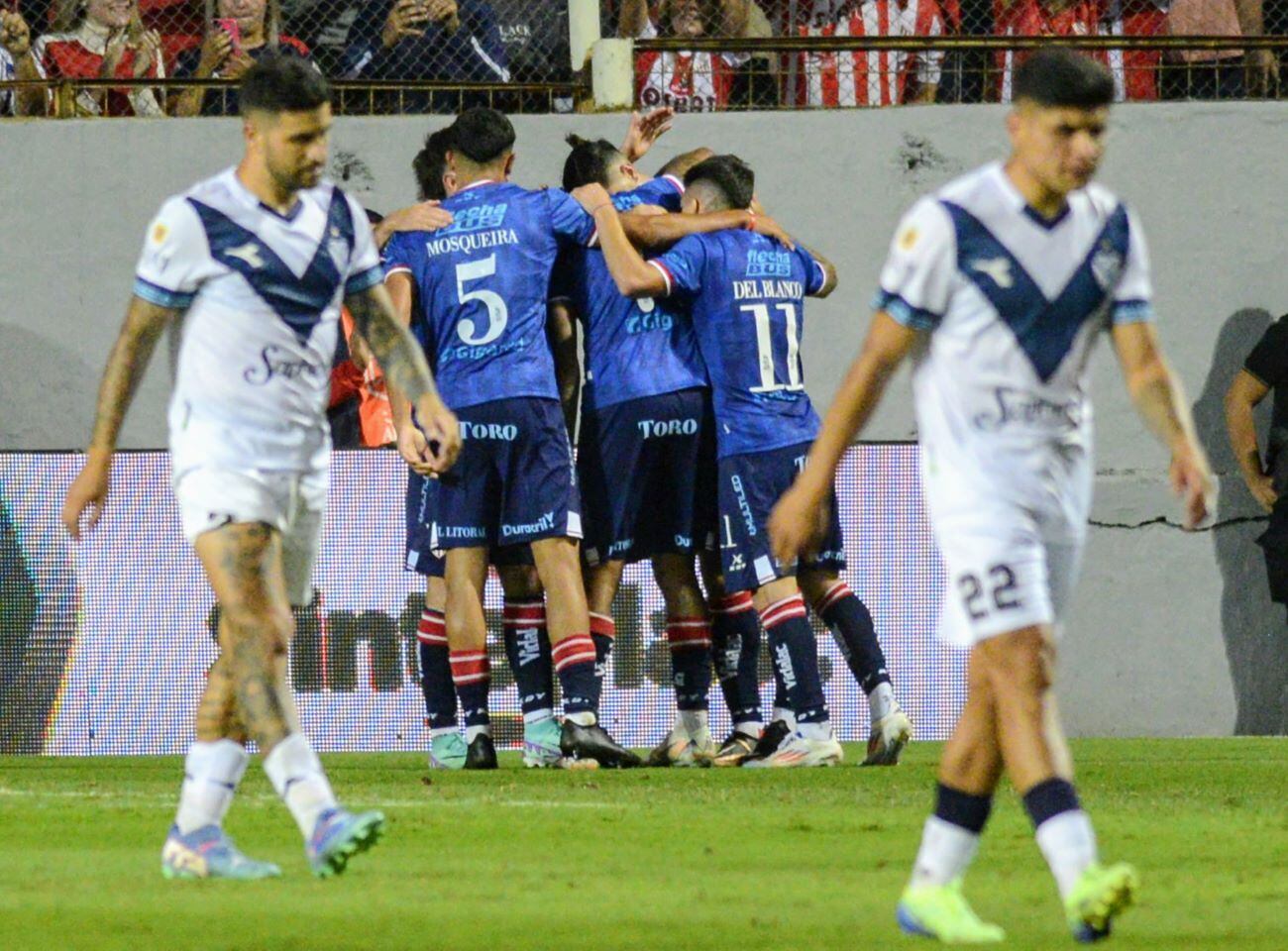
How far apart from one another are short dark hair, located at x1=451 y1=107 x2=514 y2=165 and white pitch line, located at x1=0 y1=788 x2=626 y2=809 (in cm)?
296

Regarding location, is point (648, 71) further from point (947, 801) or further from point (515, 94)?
point (947, 801)

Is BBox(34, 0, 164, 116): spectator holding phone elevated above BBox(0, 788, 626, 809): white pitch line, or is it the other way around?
BBox(34, 0, 164, 116): spectator holding phone

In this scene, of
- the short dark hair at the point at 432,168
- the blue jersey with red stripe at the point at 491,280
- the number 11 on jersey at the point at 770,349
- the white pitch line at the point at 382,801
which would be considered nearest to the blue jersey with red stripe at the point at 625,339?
the blue jersey with red stripe at the point at 491,280

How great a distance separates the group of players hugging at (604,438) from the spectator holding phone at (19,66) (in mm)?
4108

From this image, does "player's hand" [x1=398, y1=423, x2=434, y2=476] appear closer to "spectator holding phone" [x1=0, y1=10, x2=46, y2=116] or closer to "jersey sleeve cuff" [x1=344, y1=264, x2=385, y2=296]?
"jersey sleeve cuff" [x1=344, y1=264, x2=385, y2=296]

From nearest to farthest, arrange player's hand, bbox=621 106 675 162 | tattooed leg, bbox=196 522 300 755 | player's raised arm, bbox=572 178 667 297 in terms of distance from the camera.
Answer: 1. tattooed leg, bbox=196 522 300 755
2. player's raised arm, bbox=572 178 667 297
3. player's hand, bbox=621 106 675 162

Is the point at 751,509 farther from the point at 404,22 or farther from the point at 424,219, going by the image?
the point at 404,22

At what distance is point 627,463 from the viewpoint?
10156mm

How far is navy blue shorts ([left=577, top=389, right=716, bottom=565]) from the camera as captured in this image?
33.2 feet

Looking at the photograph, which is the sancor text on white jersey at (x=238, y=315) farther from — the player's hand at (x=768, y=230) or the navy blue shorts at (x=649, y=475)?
the player's hand at (x=768, y=230)

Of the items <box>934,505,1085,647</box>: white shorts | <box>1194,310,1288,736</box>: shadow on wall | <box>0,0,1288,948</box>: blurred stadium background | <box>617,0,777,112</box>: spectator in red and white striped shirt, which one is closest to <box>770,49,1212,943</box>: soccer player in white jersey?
<box>934,505,1085,647</box>: white shorts

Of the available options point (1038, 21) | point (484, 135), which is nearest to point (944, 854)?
point (484, 135)

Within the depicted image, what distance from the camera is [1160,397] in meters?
5.13

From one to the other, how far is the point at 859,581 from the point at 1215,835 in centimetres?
512
